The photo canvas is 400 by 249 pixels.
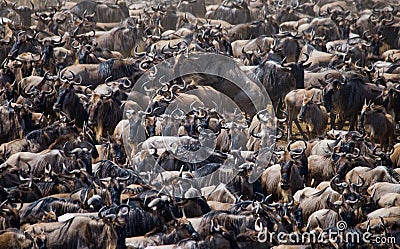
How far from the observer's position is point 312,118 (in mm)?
17812

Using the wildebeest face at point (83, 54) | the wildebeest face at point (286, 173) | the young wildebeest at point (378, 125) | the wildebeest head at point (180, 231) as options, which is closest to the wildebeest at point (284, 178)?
the wildebeest face at point (286, 173)

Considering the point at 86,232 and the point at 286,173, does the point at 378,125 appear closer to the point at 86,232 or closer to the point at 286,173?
the point at 286,173

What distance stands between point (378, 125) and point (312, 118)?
4.00ft

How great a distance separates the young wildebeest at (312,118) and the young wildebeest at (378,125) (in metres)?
0.72

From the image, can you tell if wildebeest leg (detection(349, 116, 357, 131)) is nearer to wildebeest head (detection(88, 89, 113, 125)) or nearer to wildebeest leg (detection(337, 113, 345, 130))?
wildebeest leg (detection(337, 113, 345, 130))

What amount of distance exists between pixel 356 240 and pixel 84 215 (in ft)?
11.4

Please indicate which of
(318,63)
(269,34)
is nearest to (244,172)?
(318,63)

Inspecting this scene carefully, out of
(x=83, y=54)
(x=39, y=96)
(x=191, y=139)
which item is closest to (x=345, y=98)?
(x=191, y=139)

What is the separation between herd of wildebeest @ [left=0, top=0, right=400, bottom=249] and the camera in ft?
40.9

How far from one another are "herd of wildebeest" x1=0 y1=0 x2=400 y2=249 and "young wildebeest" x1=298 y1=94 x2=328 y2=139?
0.08 ft

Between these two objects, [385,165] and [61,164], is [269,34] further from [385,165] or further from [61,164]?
[61,164]

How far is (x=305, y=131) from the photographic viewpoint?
18.4m

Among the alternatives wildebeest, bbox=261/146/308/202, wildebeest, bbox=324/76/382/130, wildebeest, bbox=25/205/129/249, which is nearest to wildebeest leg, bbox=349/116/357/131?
wildebeest, bbox=324/76/382/130

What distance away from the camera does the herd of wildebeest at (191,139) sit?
12.5 meters
